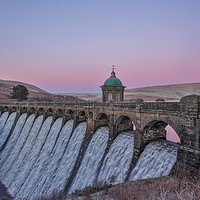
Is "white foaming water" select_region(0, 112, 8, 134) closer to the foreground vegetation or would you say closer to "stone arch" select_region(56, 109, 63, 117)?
"stone arch" select_region(56, 109, 63, 117)

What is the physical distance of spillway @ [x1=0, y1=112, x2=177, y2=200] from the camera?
727 inches

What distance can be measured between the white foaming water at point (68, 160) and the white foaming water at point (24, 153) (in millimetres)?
10775

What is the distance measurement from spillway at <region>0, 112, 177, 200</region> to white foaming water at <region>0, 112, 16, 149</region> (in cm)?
44

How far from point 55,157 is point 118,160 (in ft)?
48.5

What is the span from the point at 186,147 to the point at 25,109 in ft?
165

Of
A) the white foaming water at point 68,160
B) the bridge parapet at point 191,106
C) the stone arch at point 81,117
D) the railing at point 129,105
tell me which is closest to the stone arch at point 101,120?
the railing at point 129,105

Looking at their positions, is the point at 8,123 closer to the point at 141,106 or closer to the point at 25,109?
the point at 25,109

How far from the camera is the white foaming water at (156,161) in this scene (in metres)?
15.9

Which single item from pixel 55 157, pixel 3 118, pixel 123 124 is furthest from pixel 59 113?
pixel 3 118

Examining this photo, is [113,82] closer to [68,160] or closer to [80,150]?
[80,150]

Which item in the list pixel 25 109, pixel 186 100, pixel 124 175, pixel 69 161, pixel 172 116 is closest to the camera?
pixel 186 100

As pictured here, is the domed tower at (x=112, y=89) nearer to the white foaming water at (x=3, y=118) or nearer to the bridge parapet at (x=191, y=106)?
the white foaming water at (x=3, y=118)

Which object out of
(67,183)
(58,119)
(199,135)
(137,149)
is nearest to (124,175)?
(137,149)

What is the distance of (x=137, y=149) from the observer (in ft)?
65.0
